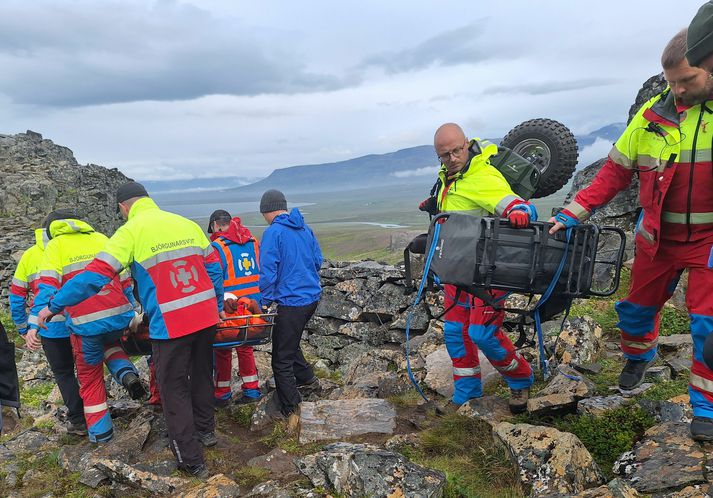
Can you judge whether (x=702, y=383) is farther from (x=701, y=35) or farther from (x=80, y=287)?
(x=80, y=287)

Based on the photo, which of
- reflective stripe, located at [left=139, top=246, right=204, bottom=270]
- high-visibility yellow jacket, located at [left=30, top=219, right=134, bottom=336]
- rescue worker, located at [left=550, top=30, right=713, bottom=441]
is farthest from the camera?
high-visibility yellow jacket, located at [left=30, top=219, right=134, bottom=336]

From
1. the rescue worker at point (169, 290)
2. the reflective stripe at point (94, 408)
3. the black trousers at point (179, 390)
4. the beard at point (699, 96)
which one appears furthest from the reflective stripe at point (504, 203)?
the reflective stripe at point (94, 408)

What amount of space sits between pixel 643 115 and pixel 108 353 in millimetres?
7179

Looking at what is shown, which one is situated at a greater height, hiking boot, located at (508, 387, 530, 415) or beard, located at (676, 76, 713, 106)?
beard, located at (676, 76, 713, 106)

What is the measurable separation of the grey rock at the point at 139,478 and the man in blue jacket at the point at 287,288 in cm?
170

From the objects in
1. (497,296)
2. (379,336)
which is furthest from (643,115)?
(379,336)

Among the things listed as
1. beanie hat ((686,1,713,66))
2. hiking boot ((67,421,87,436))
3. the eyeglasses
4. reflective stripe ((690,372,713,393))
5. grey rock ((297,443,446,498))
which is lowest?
hiking boot ((67,421,87,436))

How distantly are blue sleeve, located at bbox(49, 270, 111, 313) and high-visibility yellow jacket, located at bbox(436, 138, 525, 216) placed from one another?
12.2ft

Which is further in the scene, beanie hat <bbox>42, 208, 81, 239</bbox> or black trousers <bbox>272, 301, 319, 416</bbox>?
beanie hat <bbox>42, 208, 81, 239</bbox>

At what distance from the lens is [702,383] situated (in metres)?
4.34

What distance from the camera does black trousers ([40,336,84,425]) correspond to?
729 centimetres

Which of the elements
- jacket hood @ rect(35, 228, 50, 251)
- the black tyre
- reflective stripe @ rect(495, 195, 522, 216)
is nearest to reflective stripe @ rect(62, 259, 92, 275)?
jacket hood @ rect(35, 228, 50, 251)

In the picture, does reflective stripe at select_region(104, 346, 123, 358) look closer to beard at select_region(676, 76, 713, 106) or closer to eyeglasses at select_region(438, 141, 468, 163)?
eyeglasses at select_region(438, 141, 468, 163)

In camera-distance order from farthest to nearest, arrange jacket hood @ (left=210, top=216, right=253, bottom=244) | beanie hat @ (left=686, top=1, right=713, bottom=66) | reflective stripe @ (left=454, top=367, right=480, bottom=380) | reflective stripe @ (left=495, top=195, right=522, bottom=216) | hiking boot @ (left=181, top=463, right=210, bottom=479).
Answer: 1. jacket hood @ (left=210, top=216, right=253, bottom=244)
2. reflective stripe @ (left=454, top=367, right=480, bottom=380)
3. hiking boot @ (left=181, top=463, right=210, bottom=479)
4. reflective stripe @ (left=495, top=195, right=522, bottom=216)
5. beanie hat @ (left=686, top=1, right=713, bottom=66)
